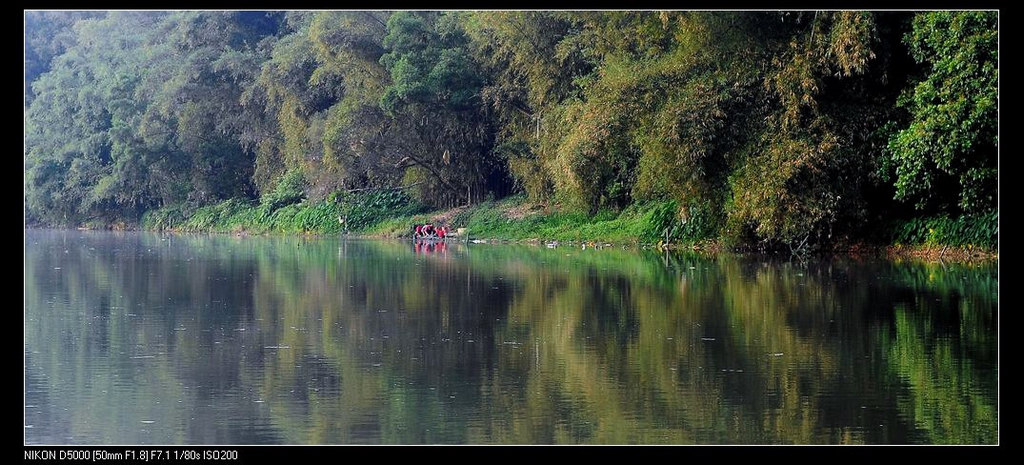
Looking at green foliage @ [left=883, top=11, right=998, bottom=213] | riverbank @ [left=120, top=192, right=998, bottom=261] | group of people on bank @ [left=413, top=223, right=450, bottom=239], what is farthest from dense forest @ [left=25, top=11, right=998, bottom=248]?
group of people on bank @ [left=413, top=223, right=450, bottom=239]

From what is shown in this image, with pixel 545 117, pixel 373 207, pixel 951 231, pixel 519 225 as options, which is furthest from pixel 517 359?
pixel 373 207

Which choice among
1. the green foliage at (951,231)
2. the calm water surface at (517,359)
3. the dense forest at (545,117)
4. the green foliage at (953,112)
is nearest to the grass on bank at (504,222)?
the green foliage at (951,231)

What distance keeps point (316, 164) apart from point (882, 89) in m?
23.6

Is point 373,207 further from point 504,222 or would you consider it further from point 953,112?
point 953,112

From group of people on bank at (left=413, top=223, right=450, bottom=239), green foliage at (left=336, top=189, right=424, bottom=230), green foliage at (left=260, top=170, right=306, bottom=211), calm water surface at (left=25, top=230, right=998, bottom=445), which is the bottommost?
calm water surface at (left=25, top=230, right=998, bottom=445)

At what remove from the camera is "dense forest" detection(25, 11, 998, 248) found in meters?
22.6

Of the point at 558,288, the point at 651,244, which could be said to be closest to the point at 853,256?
the point at 651,244

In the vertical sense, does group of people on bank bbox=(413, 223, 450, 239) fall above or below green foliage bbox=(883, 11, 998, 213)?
below

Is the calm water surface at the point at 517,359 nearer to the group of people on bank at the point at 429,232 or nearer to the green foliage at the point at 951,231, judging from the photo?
the green foliage at the point at 951,231

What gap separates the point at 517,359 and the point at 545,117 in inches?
954

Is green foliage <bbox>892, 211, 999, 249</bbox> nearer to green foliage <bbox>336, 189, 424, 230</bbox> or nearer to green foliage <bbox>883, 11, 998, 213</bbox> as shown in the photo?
green foliage <bbox>883, 11, 998, 213</bbox>

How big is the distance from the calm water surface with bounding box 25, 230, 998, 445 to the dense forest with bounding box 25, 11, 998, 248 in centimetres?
399

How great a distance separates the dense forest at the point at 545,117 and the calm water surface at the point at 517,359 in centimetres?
399
